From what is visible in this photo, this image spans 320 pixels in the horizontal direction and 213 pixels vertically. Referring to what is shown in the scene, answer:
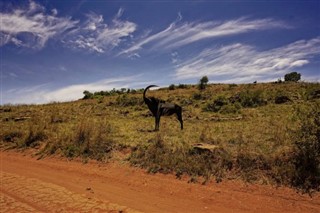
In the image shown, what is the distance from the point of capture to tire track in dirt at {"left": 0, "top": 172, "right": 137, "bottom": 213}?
7066 mm

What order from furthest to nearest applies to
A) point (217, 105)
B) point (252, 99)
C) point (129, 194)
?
point (252, 99)
point (217, 105)
point (129, 194)

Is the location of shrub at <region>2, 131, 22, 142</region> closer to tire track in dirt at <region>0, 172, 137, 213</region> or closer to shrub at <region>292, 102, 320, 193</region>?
tire track in dirt at <region>0, 172, 137, 213</region>

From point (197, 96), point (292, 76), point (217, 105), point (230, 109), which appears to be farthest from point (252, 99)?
point (292, 76)

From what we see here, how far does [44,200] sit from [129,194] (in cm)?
205

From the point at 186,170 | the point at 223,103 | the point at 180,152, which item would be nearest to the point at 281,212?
the point at 186,170

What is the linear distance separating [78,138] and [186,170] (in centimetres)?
565

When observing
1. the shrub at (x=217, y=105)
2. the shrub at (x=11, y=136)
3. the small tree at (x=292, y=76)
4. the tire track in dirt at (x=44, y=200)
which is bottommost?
the tire track in dirt at (x=44, y=200)

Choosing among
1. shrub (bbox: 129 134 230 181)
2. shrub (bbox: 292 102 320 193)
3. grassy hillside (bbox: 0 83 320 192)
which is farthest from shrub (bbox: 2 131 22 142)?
shrub (bbox: 292 102 320 193)

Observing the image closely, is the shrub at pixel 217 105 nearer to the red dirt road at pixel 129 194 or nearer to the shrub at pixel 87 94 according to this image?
the red dirt road at pixel 129 194

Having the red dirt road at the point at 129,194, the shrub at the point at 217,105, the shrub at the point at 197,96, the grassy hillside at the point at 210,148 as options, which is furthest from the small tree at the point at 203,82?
the red dirt road at the point at 129,194

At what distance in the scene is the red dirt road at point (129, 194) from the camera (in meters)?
6.94

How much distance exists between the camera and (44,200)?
25.1 feet

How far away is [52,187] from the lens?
8641 millimetres

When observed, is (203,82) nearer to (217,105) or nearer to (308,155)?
(217,105)
